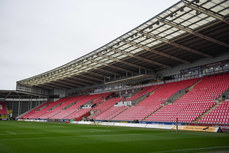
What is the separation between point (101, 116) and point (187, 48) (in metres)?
21.3

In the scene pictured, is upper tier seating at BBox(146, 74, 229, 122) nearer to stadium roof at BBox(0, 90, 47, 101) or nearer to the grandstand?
the grandstand

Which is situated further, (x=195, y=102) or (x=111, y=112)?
(x=111, y=112)

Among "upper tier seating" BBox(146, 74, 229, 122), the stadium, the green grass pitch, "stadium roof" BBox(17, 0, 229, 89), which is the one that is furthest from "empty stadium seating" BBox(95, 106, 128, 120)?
the green grass pitch

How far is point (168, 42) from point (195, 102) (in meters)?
9.01

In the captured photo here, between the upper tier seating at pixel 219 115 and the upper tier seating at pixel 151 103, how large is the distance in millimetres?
9927

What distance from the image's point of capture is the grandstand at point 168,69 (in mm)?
23422

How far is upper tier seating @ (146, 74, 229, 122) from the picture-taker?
85.2 feet

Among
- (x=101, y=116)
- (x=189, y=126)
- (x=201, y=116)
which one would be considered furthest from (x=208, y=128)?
(x=101, y=116)

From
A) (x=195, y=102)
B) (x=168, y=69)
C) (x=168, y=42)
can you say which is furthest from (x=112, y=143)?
(x=168, y=69)

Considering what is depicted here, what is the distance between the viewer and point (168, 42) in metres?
29.0

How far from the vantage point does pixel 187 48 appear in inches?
1184

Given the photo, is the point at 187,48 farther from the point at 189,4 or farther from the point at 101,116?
the point at 101,116

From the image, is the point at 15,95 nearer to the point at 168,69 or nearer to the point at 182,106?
the point at 168,69

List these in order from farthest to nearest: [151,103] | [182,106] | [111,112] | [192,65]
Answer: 1. [111,112]
2. [192,65]
3. [151,103]
4. [182,106]
